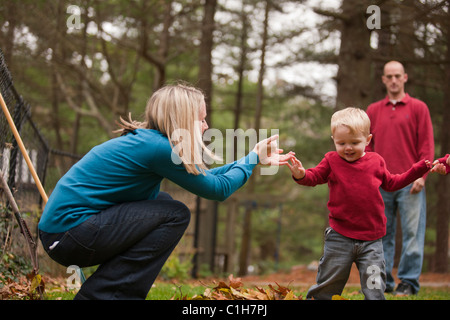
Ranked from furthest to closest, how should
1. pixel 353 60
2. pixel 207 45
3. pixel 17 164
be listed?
pixel 207 45
pixel 353 60
pixel 17 164

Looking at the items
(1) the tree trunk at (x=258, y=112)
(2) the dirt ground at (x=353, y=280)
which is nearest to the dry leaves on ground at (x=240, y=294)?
(2) the dirt ground at (x=353, y=280)

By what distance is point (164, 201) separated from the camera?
2.64 metres

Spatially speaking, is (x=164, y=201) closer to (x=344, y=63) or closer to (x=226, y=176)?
(x=226, y=176)

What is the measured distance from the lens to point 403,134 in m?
4.20

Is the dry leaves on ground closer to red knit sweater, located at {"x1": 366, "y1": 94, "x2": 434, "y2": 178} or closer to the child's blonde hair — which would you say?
the child's blonde hair

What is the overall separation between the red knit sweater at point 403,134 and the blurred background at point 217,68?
5.93 ft

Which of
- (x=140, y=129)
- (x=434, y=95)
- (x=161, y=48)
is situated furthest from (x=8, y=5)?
(x=434, y=95)

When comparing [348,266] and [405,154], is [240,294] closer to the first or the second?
[348,266]

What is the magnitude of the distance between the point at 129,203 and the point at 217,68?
470 inches

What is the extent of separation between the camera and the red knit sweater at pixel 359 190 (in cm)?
290

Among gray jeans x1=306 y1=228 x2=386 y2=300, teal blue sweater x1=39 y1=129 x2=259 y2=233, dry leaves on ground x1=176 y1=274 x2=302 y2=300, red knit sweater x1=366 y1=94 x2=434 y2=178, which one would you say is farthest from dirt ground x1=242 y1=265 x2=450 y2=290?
teal blue sweater x1=39 y1=129 x2=259 y2=233

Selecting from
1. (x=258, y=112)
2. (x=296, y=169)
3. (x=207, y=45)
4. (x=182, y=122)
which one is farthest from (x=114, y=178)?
(x=258, y=112)

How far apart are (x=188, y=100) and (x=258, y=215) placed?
1788 centimetres

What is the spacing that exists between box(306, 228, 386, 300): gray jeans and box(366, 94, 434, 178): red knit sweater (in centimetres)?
139
